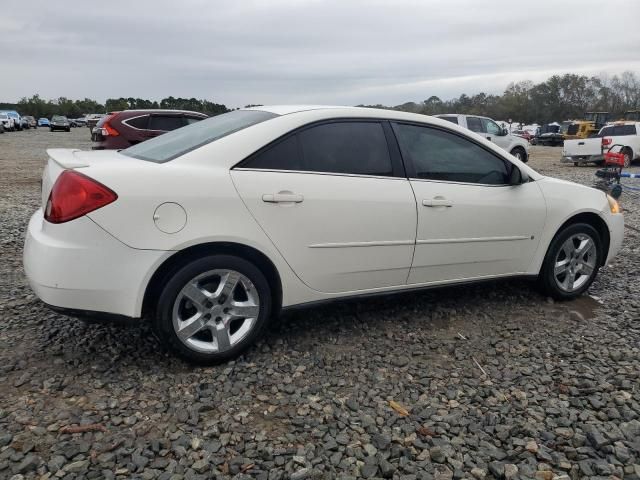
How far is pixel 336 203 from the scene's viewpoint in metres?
3.17

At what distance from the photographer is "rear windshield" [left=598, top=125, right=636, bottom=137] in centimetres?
1791

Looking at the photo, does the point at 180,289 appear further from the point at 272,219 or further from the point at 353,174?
the point at 353,174

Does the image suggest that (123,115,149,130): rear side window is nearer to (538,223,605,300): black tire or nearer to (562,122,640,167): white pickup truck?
(538,223,605,300): black tire

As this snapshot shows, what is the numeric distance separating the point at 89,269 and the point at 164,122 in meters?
9.77

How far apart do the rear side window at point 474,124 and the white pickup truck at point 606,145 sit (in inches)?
142

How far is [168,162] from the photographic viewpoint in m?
2.92

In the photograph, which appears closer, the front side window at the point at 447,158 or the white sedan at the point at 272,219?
the white sedan at the point at 272,219

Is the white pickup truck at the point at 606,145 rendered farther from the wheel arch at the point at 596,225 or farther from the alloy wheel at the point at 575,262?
the alloy wheel at the point at 575,262

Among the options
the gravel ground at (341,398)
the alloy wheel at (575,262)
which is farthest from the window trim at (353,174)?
the alloy wheel at (575,262)

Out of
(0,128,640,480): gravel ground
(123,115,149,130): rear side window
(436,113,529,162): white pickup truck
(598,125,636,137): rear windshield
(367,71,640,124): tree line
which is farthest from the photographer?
(367,71,640,124): tree line

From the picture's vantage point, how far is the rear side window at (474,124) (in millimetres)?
16220

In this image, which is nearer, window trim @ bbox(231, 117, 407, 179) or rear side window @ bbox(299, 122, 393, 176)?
window trim @ bbox(231, 117, 407, 179)

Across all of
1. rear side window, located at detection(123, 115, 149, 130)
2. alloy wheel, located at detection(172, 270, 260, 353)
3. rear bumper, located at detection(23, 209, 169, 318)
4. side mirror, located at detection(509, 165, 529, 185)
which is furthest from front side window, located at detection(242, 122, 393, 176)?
rear side window, located at detection(123, 115, 149, 130)

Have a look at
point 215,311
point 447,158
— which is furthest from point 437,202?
point 215,311
